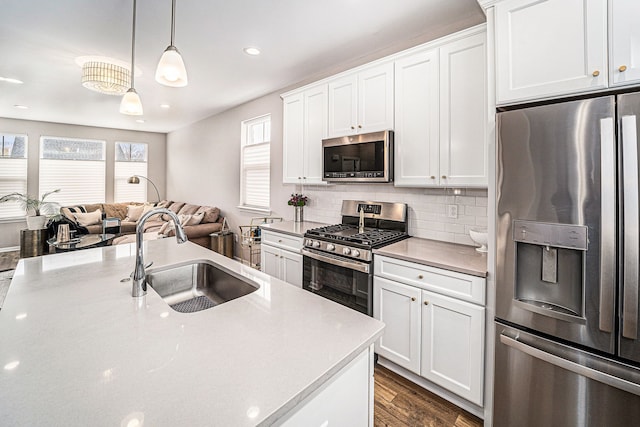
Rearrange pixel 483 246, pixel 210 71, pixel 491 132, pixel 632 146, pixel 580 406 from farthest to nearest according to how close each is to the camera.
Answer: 1. pixel 210 71
2. pixel 483 246
3. pixel 491 132
4. pixel 580 406
5. pixel 632 146

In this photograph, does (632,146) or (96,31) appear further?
(96,31)

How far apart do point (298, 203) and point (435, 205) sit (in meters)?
1.65

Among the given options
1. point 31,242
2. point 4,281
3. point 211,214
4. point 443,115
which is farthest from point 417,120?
point 31,242

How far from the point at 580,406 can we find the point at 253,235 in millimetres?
3579

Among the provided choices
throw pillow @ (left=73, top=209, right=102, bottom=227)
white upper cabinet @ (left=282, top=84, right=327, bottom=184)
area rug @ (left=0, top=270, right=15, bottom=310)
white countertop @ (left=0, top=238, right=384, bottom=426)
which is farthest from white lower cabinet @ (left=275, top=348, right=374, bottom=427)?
throw pillow @ (left=73, top=209, right=102, bottom=227)

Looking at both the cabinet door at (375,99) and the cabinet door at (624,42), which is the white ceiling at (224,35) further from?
the cabinet door at (624,42)

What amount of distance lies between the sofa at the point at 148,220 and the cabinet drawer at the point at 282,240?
169cm

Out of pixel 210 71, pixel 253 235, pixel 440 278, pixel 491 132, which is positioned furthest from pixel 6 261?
pixel 491 132

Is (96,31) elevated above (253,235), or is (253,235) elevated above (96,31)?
(96,31)

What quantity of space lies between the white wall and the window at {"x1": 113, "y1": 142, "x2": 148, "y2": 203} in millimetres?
108

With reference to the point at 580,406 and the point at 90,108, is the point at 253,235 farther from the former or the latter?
the point at 90,108

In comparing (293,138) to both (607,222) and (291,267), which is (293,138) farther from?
(607,222)

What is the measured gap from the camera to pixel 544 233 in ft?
4.46

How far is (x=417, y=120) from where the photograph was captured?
2.35 metres
